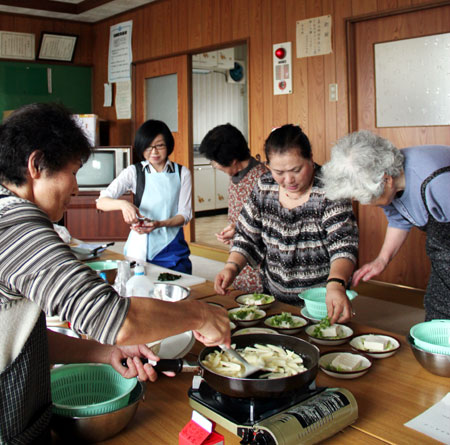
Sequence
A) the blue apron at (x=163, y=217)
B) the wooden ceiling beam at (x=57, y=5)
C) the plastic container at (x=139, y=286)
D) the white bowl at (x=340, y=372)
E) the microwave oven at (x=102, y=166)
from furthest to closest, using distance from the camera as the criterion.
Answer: the wooden ceiling beam at (x=57, y=5) → the microwave oven at (x=102, y=166) → the blue apron at (x=163, y=217) → the plastic container at (x=139, y=286) → the white bowl at (x=340, y=372)

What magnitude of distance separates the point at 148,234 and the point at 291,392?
6.57 ft

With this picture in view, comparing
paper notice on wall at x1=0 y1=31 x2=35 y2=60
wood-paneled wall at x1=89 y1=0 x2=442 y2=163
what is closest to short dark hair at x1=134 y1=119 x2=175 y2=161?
wood-paneled wall at x1=89 y1=0 x2=442 y2=163

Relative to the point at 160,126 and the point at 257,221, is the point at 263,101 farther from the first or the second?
the point at 257,221

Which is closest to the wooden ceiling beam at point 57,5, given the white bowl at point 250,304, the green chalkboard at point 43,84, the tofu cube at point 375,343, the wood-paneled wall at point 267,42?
the wood-paneled wall at point 267,42

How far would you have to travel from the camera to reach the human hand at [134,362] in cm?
124

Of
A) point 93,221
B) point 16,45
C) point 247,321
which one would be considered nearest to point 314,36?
point 93,221

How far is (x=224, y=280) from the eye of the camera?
2205 millimetres

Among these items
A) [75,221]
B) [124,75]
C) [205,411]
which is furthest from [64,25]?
[205,411]

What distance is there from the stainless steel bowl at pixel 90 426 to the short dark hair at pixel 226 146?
77.7 inches

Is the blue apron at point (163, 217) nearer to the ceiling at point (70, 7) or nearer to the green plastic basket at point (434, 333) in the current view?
the green plastic basket at point (434, 333)

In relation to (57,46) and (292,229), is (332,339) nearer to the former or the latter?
(292,229)

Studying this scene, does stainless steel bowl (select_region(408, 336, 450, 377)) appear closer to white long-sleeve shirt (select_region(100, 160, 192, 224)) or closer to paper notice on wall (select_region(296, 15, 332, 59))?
white long-sleeve shirt (select_region(100, 160, 192, 224))

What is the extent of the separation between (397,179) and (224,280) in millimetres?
824

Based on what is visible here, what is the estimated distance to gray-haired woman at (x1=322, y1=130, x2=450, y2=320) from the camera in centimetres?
179
